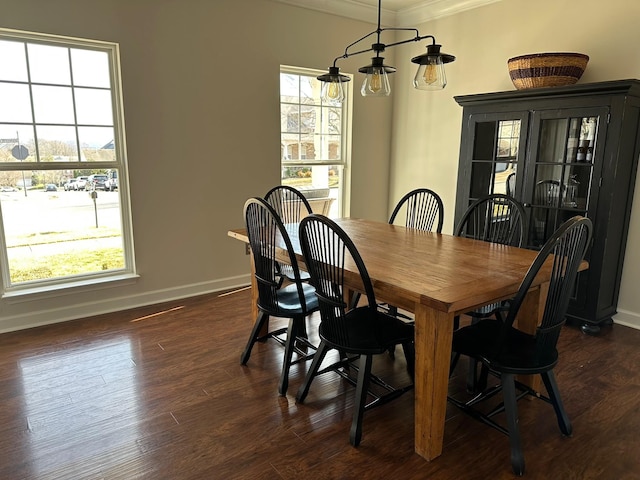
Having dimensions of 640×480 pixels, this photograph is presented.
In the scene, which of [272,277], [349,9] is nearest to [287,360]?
[272,277]

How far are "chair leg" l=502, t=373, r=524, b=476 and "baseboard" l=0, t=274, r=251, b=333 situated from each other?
2.81 m

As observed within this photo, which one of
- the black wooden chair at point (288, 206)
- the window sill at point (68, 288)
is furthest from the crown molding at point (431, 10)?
the window sill at point (68, 288)

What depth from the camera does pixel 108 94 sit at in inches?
135

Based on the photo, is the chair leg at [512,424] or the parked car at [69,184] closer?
the chair leg at [512,424]

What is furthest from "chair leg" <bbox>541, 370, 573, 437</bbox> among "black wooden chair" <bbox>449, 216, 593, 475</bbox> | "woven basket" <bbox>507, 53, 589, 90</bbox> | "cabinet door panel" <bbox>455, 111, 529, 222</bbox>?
"woven basket" <bbox>507, 53, 589, 90</bbox>

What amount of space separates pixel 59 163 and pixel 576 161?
3.70 metres

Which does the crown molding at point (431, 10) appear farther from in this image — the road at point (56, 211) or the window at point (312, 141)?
the road at point (56, 211)

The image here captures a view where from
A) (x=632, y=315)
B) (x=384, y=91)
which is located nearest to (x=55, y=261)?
(x=384, y=91)

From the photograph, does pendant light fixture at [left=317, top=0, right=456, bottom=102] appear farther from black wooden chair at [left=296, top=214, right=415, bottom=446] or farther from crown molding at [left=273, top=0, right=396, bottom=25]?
crown molding at [left=273, top=0, right=396, bottom=25]

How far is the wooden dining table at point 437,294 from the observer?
1761 millimetres

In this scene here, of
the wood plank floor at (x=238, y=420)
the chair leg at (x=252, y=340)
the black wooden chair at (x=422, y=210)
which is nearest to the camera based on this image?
the wood plank floor at (x=238, y=420)

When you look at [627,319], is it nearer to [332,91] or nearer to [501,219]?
[501,219]

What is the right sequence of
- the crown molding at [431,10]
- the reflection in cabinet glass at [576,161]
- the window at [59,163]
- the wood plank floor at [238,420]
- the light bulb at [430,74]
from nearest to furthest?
the wood plank floor at [238,420], the light bulb at [430,74], the reflection in cabinet glass at [576,161], the window at [59,163], the crown molding at [431,10]

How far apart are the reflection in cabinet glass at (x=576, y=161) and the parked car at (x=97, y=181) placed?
2969mm
